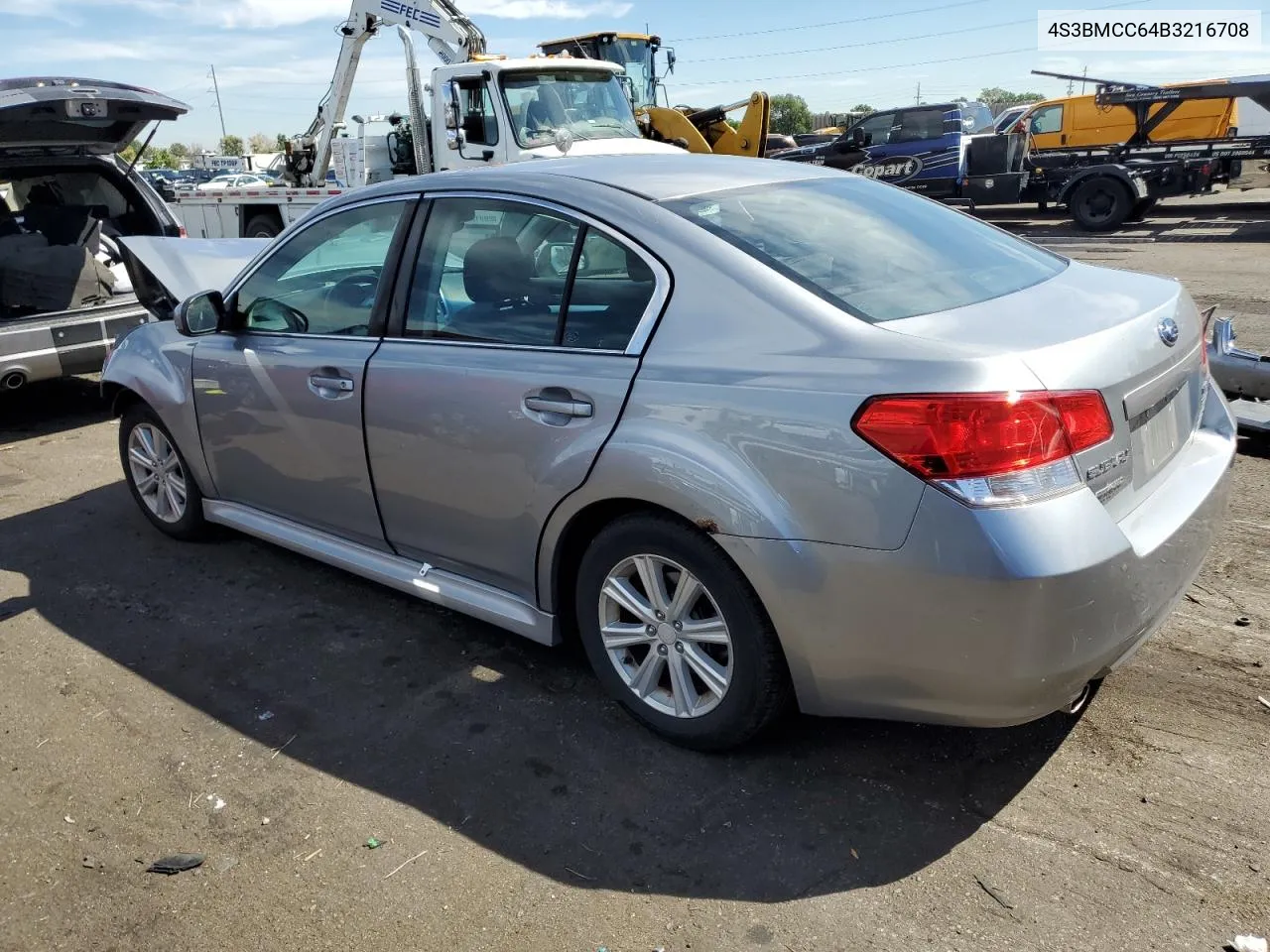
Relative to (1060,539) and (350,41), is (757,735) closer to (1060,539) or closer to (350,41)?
(1060,539)

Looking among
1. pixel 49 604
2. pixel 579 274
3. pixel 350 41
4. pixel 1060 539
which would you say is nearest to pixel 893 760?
pixel 1060 539

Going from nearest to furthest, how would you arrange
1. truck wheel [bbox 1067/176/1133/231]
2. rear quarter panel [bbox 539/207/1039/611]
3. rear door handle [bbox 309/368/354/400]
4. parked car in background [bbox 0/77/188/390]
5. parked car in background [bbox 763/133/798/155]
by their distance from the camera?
1. rear quarter panel [bbox 539/207/1039/611]
2. rear door handle [bbox 309/368/354/400]
3. parked car in background [bbox 0/77/188/390]
4. truck wheel [bbox 1067/176/1133/231]
5. parked car in background [bbox 763/133/798/155]

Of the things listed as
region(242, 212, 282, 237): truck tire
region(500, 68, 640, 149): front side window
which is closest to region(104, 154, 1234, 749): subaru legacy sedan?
region(500, 68, 640, 149): front side window

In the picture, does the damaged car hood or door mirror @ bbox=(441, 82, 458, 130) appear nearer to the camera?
the damaged car hood

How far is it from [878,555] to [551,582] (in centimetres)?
118

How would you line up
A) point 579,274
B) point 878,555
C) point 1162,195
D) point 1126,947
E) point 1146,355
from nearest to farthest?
1. point 1126,947
2. point 878,555
3. point 1146,355
4. point 579,274
5. point 1162,195

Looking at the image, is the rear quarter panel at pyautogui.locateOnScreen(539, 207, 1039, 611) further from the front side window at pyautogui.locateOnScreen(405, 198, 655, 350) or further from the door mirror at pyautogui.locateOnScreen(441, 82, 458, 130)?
the door mirror at pyautogui.locateOnScreen(441, 82, 458, 130)

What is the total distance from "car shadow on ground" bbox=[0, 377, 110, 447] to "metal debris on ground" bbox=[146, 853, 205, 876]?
213 inches

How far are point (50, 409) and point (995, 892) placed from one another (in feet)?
26.4

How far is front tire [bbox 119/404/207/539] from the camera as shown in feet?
15.9

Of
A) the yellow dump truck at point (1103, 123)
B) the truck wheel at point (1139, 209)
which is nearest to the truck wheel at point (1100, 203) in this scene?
the truck wheel at point (1139, 209)

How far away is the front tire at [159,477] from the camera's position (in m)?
4.85

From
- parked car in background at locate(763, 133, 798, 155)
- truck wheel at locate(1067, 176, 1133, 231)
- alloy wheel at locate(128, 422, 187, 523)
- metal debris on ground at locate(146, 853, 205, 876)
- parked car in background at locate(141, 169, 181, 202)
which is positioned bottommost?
metal debris on ground at locate(146, 853, 205, 876)

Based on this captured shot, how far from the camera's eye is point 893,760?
304cm
